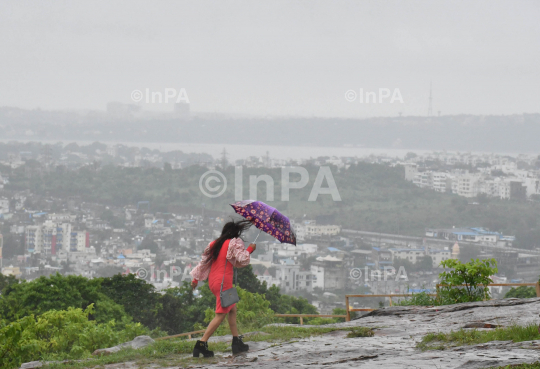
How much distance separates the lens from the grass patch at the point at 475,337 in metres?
5.39

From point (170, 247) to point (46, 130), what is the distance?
114 m

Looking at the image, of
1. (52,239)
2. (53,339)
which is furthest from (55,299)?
(52,239)


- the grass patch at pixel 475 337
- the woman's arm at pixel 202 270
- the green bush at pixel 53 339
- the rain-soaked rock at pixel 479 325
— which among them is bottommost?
the green bush at pixel 53 339

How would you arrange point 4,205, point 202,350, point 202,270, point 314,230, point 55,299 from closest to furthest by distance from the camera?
point 202,350
point 202,270
point 55,299
point 314,230
point 4,205

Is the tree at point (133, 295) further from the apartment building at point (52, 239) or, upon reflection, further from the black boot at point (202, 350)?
the apartment building at point (52, 239)

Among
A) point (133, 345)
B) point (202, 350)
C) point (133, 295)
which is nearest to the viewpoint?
point (202, 350)

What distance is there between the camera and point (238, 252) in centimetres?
586

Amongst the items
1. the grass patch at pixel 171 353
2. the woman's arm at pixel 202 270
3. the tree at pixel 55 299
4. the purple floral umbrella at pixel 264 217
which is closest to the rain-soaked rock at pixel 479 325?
the grass patch at pixel 171 353

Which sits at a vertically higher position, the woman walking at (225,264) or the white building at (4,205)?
the white building at (4,205)

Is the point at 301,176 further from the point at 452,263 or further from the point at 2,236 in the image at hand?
the point at 452,263

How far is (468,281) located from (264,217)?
4.66 m

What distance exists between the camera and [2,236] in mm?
99188

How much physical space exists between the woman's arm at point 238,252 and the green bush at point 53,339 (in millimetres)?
2250

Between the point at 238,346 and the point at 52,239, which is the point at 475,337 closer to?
the point at 238,346
